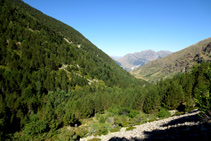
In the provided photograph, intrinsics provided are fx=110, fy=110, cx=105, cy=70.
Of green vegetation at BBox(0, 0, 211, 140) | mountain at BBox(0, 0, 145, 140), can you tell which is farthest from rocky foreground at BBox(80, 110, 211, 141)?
mountain at BBox(0, 0, 145, 140)

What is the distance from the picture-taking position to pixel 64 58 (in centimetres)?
15325

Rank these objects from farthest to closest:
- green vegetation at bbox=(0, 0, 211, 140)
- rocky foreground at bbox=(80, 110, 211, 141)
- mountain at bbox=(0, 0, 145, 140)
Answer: mountain at bbox=(0, 0, 145, 140) < green vegetation at bbox=(0, 0, 211, 140) < rocky foreground at bbox=(80, 110, 211, 141)

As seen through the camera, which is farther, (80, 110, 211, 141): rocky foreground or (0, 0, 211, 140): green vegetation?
(0, 0, 211, 140): green vegetation

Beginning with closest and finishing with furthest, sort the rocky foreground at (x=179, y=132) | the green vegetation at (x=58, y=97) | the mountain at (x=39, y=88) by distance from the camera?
the rocky foreground at (x=179, y=132) < the green vegetation at (x=58, y=97) < the mountain at (x=39, y=88)

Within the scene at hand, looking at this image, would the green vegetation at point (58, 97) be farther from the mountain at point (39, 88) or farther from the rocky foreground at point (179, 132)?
the rocky foreground at point (179, 132)

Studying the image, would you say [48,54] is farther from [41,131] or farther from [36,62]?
[41,131]

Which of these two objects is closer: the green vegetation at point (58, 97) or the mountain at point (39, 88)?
the green vegetation at point (58, 97)

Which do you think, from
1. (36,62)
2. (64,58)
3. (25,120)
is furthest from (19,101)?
(64,58)

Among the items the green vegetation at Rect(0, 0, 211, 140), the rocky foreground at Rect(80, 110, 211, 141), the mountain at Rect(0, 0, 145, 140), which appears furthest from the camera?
the mountain at Rect(0, 0, 145, 140)

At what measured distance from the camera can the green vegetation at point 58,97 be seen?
50.4 m

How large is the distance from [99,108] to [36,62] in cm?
8296

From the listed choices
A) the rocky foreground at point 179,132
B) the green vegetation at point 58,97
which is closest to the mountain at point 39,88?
the green vegetation at point 58,97

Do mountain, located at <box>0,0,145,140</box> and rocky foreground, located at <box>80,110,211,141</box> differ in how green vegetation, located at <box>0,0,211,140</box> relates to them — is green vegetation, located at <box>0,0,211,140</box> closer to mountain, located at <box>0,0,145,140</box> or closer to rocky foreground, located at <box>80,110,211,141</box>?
mountain, located at <box>0,0,145,140</box>

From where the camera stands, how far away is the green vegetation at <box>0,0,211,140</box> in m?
50.4
